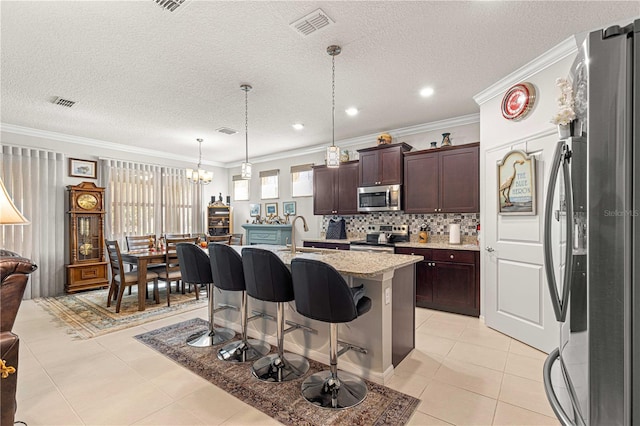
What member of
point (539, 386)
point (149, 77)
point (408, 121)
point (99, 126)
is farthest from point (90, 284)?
point (539, 386)

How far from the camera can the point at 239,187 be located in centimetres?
798

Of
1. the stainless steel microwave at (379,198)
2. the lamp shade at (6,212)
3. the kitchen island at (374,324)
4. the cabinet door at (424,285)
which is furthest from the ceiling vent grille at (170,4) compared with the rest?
the cabinet door at (424,285)

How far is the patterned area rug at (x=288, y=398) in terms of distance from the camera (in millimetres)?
1910

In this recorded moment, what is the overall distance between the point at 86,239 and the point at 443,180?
633 centimetres

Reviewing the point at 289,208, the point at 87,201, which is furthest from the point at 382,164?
the point at 87,201

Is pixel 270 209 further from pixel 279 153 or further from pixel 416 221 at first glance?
pixel 416 221

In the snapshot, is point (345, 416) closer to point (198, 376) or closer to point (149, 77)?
point (198, 376)

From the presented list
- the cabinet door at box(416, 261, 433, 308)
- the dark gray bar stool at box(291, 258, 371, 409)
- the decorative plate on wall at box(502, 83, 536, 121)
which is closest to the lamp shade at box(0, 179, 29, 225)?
the dark gray bar stool at box(291, 258, 371, 409)

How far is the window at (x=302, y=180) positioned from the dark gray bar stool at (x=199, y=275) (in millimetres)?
3626

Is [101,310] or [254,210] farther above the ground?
[254,210]

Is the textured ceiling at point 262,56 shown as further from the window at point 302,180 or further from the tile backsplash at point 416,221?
the window at point 302,180

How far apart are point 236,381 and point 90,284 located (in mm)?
4652

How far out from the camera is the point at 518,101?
3145mm

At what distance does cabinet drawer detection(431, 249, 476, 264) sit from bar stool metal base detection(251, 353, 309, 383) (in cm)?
240
